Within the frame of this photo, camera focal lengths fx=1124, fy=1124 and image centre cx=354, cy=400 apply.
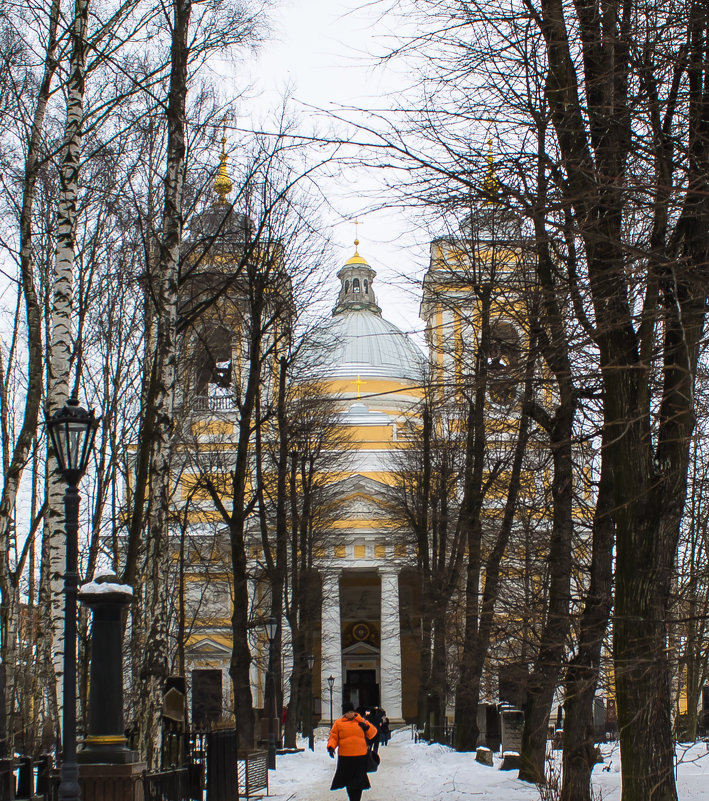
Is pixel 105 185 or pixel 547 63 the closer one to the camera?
pixel 547 63

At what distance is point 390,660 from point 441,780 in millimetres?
33776

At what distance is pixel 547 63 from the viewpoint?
27.1ft

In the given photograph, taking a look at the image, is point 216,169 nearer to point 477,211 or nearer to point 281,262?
point 281,262

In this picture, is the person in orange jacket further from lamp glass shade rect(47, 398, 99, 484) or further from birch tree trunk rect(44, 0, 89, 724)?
lamp glass shade rect(47, 398, 99, 484)

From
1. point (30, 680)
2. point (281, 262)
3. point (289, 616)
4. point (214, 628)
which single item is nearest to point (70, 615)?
point (281, 262)

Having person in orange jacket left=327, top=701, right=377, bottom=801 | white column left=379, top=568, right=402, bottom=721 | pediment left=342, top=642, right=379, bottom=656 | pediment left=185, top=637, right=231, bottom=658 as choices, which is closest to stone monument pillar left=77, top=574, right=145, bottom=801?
person in orange jacket left=327, top=701, right=377, bottom=801

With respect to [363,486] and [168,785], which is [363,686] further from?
[168,785]

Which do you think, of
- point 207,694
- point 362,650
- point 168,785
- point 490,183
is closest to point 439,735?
point 207,694

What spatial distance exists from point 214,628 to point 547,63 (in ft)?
149

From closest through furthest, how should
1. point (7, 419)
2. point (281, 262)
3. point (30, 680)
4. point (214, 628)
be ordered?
1. point (281, 262)
2. point (7, 419)
3. point (30, 680)
4. point (214, 628)

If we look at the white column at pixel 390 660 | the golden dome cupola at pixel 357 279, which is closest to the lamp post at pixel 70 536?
the white column at pixel 390 660

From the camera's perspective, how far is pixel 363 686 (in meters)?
59.8

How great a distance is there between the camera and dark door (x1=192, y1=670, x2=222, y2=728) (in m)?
42.1

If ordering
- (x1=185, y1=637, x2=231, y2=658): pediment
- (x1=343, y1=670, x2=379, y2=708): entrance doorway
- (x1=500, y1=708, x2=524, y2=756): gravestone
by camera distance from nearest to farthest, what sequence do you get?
1. (x1=500, y1=708, x2=524, y2=756): gravestone
2. (x1=185, y1=637, x2=231, y2=658): pediment
3. (x1=343, y1=670, x2=379, y2=708): entrance doorway
